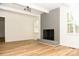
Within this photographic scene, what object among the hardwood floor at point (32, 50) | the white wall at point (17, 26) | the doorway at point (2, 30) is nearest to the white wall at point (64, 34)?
the hardwood floor at point (32, 50)

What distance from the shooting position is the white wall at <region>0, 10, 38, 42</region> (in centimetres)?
207

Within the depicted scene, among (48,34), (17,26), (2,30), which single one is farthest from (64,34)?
(2,30)

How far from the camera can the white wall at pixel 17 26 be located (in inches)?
81.4

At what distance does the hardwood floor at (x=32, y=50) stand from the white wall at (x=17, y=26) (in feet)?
0.34

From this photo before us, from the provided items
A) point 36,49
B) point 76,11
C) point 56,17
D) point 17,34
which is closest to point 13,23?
point 17,34

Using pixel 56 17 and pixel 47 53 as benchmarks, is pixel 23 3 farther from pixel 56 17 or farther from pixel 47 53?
pixel 47 53

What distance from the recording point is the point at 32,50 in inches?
83.3

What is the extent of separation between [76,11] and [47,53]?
88cm

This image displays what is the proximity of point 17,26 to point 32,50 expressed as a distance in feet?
1.65

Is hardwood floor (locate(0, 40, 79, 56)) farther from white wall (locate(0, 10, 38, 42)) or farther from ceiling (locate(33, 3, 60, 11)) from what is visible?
ceiling (locate(33, 3, 60, 11))

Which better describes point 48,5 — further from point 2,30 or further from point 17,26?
point 2,30

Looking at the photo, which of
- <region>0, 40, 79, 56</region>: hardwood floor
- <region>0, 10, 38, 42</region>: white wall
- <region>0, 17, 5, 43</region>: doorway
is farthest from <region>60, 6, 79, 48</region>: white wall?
<region>0, 17, 5, 43</region>: doorway

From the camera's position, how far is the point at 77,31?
2084mm

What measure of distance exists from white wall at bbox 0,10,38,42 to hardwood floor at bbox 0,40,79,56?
11 cm
